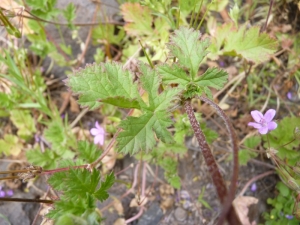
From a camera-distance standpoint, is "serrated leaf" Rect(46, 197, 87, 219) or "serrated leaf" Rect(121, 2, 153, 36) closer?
"serrated leaf" Rect(46, 197, 87, 219)

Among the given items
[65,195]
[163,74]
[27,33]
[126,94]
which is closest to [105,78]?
[126,94]

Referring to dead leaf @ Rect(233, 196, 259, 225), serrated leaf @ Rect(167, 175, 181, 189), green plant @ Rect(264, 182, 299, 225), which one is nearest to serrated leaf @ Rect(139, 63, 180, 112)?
serrated leaf @ Rect(167, 175, 181, 189)

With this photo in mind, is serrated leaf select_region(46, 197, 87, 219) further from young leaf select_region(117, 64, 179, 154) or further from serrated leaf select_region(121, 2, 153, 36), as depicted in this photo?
serrated leaf select_region(121, 2, 153, 36)

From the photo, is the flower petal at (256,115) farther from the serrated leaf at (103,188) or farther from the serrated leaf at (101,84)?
the serrated leaf at (103,188)

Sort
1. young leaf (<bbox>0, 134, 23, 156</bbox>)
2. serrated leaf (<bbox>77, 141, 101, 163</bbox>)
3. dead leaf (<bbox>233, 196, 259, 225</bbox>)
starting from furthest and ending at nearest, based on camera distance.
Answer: young leaf (<bbox>0, 134, 23, 156</bbox>)
dead leaf (<bbox>233, 196, 259, 225</bbox>)
serrated leaf (<bbox>77, 141, 101, 163</bbox>)

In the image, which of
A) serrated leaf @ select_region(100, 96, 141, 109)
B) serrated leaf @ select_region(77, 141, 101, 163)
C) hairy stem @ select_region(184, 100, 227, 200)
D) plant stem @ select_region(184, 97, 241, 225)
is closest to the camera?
plant stem @ select_region(184, 97, 241, 225)

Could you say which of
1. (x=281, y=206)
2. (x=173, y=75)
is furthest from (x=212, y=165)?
(x=281, y=206)
